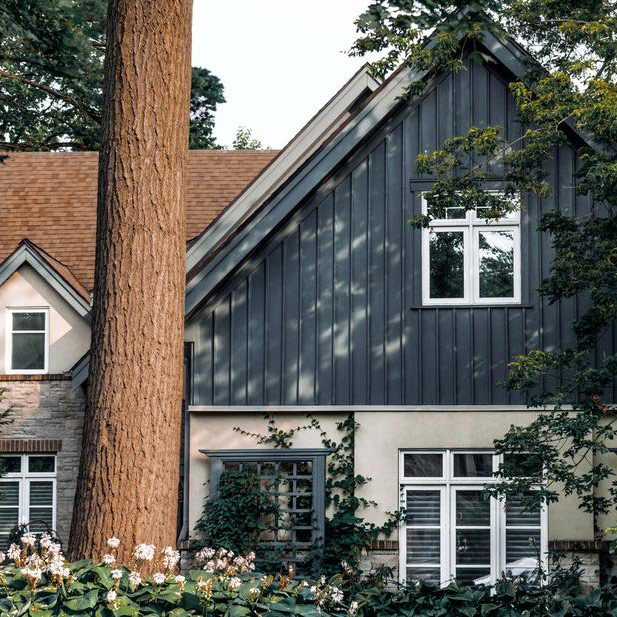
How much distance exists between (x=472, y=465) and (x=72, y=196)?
9.46 meters

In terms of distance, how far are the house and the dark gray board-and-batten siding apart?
A: 0.02 m

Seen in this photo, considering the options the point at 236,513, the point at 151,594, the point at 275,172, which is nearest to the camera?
the point at 151,594

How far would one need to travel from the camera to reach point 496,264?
1395 cm

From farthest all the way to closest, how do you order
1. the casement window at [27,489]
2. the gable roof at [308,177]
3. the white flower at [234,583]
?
the casement window at [27,489]
the gable roof at [308,177]
the white flower at [234,583]

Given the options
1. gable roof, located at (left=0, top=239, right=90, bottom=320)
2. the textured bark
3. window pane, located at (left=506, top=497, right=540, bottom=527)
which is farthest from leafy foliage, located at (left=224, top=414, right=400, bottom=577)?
the textured bark

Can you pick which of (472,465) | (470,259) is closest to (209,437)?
(472,465)

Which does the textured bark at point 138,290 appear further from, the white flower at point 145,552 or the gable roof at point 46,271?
the gable roof at point 46,271

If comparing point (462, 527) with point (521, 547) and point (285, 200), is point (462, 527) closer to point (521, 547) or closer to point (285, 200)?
point (521, 547)

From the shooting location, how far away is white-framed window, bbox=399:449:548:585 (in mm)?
13555

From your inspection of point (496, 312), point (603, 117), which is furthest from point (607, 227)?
point (496, 312)

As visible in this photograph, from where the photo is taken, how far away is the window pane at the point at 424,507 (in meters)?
13.7

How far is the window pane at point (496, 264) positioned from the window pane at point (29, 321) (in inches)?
274

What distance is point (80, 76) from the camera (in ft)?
45.3

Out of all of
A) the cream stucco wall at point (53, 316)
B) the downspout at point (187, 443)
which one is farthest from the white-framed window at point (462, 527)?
the cream stucco wall at point (53, 316)
